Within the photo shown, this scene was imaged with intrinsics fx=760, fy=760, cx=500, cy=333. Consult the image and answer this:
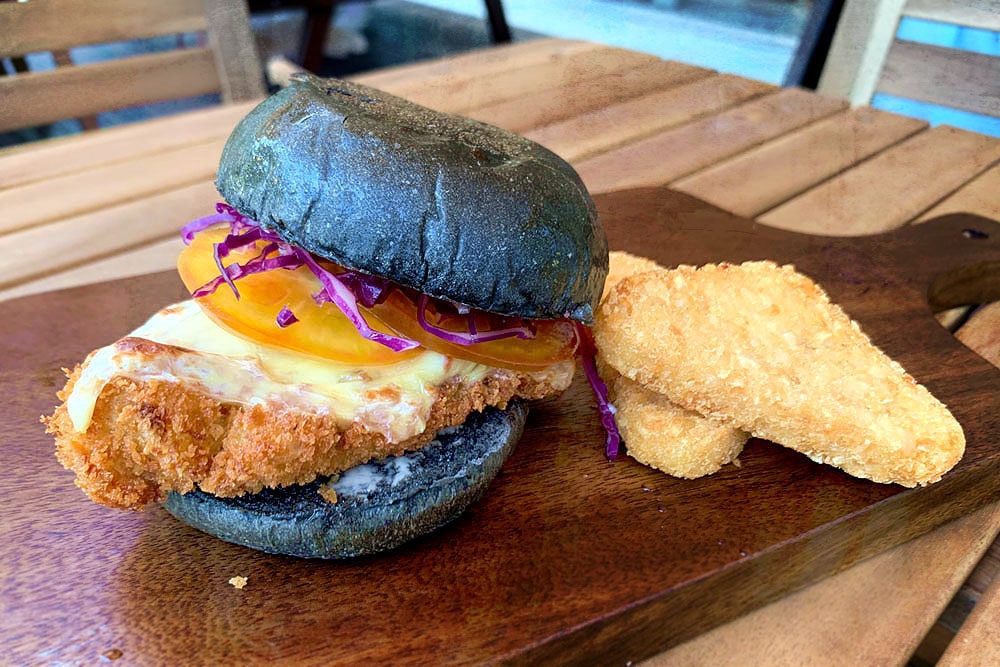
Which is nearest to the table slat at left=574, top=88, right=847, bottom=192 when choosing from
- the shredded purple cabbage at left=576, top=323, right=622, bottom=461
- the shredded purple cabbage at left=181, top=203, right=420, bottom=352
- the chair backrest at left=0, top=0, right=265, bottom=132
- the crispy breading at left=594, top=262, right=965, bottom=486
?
the shredded purple cabbage at left=576, top=323, right=622, bottom=461

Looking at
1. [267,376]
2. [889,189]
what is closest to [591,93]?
[889,189]

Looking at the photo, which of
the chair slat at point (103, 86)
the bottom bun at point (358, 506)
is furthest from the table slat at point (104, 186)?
the bottom bun at point (358, 506)

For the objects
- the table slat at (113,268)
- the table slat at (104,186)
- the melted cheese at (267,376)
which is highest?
the melted cheese at (267,376)

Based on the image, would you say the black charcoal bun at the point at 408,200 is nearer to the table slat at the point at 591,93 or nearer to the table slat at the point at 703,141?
the table slat at the point at 703,141

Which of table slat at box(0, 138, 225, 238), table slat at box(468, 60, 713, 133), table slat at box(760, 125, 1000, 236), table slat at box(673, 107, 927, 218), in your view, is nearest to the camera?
table slat at box(0, 138, 225, 238)

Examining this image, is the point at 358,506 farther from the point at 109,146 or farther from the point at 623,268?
the point at 109,146

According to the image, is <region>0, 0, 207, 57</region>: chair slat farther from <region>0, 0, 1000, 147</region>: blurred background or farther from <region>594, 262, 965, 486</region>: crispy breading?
<region>594, 262, 965, 486</region>: crispy breading

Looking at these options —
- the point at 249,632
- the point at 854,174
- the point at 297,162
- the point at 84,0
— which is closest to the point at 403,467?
the point at 249,632
